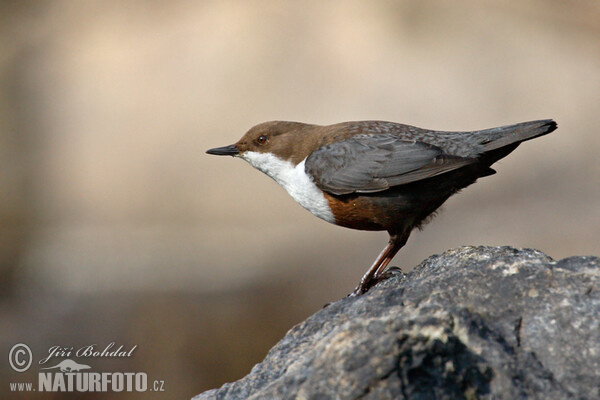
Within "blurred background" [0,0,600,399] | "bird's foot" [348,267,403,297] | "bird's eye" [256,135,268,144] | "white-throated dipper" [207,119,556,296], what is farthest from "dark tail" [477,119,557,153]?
"blurred background" [0,0,600,399]

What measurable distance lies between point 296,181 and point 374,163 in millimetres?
453

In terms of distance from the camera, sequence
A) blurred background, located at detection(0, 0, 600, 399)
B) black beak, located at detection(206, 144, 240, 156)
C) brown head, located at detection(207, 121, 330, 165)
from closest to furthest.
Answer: brown head, located at detection(207, 121, 330, 165) < black beak, located at detection(206, 144, 240, 156) < blurred background, located at detection(0, 0, 600, 399)

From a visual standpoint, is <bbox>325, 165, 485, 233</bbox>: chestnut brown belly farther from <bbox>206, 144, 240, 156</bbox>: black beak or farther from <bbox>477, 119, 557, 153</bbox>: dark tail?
<bbox>206, 144, 240, 156</bbox>: black beak

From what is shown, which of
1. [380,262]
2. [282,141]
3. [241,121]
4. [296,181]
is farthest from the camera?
[241,121]

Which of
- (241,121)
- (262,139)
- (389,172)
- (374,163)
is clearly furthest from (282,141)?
(241,121)

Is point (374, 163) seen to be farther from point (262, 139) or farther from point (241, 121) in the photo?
point (241, 121)

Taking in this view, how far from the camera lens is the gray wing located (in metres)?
3.08

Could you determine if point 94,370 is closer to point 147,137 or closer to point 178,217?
point 178,217

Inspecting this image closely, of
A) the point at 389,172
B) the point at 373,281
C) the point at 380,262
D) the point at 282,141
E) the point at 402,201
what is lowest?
the point at 373,281

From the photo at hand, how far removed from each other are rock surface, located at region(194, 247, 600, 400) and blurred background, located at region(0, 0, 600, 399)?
3940mm

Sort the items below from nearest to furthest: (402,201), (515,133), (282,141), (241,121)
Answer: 1. (515,133)
2. (402,201)
3. (282,141)
4. (241,121)

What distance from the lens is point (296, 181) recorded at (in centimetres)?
342

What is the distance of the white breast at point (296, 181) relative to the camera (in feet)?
10.8

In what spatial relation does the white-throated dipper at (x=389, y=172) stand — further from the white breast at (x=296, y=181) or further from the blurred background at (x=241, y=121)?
the blurred background at (x=241, y=121)
